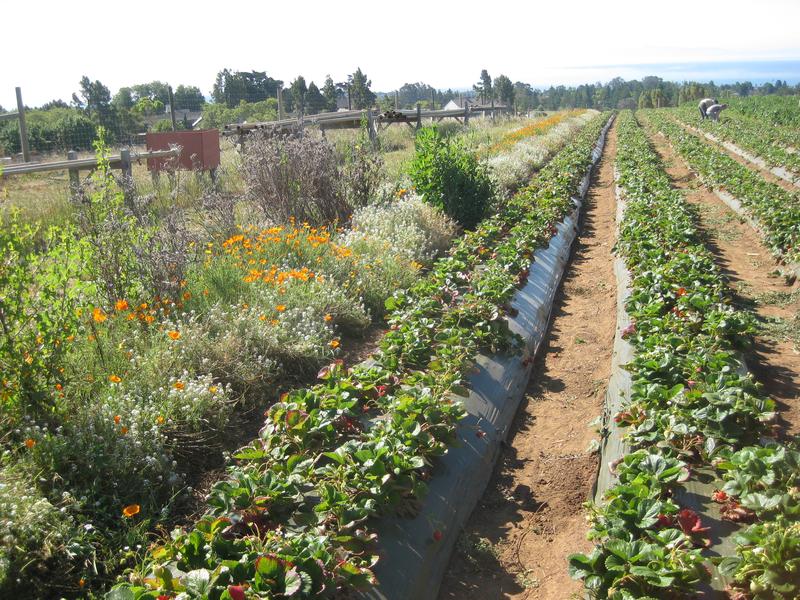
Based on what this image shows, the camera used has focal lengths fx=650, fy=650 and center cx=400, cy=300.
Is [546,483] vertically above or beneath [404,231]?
beneath

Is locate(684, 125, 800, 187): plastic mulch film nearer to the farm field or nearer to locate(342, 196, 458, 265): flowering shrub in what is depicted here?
the farm field

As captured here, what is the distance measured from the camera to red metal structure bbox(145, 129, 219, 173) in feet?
39.2

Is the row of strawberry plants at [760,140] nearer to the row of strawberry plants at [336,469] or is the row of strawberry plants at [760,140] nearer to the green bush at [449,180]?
the green bush at [449,180]

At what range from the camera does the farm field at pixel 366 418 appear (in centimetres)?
279

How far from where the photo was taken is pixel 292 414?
3.55 metres

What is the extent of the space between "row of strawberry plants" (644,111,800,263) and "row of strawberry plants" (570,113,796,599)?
2793 millimetres

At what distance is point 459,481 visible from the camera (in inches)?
146

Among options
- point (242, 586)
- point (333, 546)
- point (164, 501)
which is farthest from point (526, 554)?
point (164, 501)

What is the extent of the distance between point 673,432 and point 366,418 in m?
1.78

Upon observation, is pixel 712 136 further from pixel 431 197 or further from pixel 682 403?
pixel 682 403

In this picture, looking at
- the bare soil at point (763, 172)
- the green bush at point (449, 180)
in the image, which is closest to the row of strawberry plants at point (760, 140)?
the bare soil at point (763, 172)

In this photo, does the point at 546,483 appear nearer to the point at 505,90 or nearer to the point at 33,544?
the point at 33,544

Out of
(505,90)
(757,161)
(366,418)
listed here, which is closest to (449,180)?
(366,418)

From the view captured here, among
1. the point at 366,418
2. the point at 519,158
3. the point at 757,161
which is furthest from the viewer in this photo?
the point at 757,161
